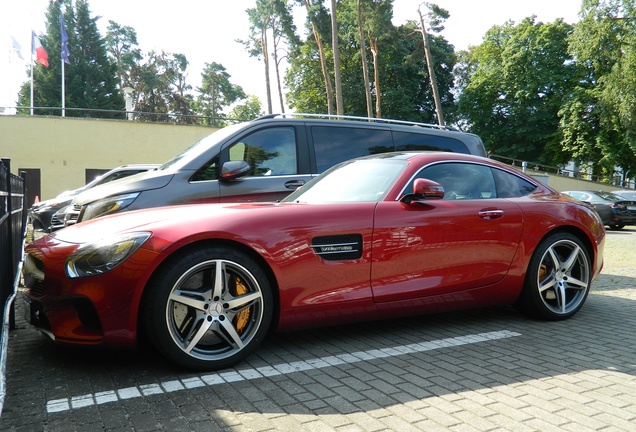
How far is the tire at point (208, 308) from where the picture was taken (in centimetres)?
339

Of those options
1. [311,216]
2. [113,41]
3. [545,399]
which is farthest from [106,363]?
[113,41]

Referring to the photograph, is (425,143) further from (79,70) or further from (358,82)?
(79,70)

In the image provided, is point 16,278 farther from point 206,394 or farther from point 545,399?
point 545,399

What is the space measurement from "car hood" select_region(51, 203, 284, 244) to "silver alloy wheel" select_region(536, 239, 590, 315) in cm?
248

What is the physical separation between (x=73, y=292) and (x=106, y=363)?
600mm

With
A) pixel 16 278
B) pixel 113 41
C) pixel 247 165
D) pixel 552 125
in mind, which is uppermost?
pixel 113 41

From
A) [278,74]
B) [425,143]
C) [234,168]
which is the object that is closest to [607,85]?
[278,74]

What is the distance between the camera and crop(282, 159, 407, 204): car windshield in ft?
14.4

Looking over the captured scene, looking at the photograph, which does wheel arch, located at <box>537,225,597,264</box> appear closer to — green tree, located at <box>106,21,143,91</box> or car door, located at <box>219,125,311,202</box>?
car door, located at <box>219,125,311,202</box>

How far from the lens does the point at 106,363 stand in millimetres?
3686

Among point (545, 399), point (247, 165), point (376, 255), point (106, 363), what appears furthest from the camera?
point (247, 165)

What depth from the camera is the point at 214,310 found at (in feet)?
11.6

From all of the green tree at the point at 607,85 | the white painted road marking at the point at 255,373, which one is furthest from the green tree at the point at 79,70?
the white painted road marking at the point at 255,373

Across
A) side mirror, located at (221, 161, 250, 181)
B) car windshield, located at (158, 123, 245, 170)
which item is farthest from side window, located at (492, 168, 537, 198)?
car windshield, located at (158, 123, 245, 170)
